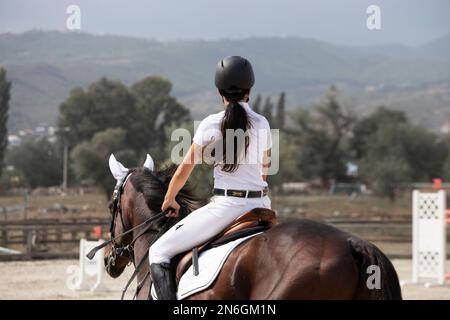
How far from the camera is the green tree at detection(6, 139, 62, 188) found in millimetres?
49844

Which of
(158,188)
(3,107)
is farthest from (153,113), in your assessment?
(158,188)

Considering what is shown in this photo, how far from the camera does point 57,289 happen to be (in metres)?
14.0

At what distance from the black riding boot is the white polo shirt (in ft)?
2.14

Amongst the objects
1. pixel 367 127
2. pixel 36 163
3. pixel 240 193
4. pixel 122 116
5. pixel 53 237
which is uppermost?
pixel 240 193

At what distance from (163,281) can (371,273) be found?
1415mm

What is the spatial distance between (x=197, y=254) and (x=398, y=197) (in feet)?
202

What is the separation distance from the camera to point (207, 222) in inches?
185

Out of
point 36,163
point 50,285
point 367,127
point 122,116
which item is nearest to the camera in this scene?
point 50,285

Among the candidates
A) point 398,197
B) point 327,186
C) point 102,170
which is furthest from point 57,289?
point 327,186

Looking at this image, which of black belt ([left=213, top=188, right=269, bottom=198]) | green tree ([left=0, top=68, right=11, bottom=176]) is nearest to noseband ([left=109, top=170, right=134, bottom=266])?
black belt ([left=213, top=188, right=269, bottom=198])

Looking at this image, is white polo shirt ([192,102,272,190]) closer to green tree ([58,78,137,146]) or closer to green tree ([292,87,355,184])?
green tree ([58,78,137,146])

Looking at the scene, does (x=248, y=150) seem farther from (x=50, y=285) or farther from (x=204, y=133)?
(x=50, y=285)

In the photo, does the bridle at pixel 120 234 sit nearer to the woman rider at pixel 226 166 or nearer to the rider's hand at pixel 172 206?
the rider's hand at pixel 172 206
